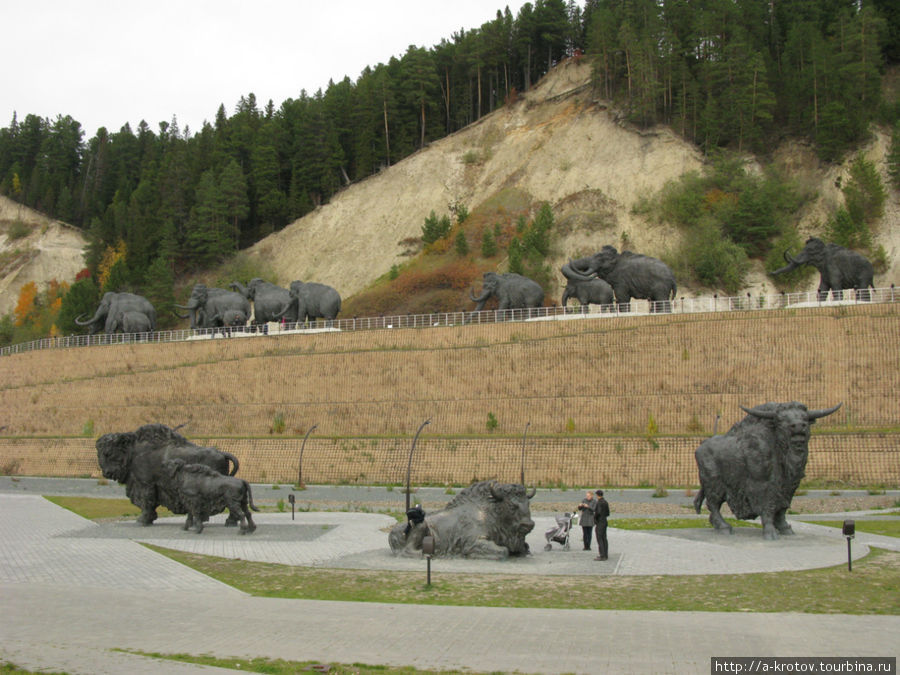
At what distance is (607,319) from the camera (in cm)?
3675

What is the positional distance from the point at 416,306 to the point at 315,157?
1037 inches

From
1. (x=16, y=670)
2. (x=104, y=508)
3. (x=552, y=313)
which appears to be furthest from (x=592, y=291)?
(x=16, y=670)

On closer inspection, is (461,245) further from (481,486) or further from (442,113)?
(481,486)

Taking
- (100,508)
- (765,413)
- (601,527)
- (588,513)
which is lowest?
(100,508)

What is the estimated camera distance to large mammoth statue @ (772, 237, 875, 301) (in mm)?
35781

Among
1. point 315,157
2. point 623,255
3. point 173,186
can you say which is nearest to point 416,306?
point 623,255

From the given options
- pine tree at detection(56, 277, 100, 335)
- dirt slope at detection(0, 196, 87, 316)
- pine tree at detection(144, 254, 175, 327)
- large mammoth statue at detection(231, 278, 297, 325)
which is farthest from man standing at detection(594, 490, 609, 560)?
dirt slope at detection(0, 196, 87, 316)

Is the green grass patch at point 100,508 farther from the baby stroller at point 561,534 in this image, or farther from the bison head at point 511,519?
the baby stroller at point 561,534

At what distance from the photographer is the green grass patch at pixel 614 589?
1098cm

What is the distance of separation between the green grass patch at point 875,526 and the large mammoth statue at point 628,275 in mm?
20573

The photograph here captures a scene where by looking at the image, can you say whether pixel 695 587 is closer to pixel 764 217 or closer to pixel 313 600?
pixel 313 600

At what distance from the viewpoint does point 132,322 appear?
52.0 m

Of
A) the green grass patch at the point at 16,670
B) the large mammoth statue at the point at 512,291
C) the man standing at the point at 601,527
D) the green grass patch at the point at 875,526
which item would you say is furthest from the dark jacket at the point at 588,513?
the large mammoth statue at the point at 512,291

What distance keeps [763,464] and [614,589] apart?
571 cm
